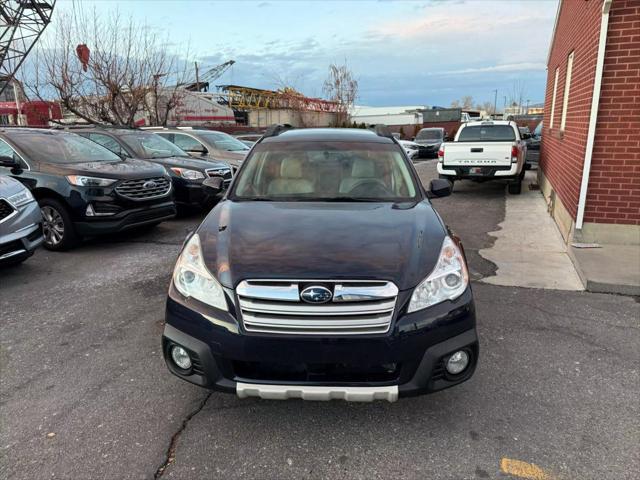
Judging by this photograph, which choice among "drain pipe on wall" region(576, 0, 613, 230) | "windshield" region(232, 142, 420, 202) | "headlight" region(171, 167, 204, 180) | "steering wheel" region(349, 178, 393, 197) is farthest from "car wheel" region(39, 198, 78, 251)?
"drain pipe on wall" region(576, 0, 613, 230)

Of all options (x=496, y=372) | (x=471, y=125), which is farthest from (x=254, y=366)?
(x=471, y=125)

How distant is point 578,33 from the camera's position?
306 inches

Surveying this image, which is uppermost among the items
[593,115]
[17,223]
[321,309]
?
[593,115]

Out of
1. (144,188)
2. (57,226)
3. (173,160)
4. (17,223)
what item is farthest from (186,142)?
(17,223)

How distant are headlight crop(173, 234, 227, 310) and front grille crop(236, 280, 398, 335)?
0.18 metres

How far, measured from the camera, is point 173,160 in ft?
29.3

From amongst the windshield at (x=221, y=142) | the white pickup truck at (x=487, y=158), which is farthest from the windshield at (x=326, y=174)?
the white pickup truck at (x=487, y=158)

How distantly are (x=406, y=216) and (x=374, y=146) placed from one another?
50.4 inches

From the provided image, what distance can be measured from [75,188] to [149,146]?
3145 mm

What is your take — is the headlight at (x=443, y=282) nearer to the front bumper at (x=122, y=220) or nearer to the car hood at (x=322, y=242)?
the car hood at (x=322, y=242)

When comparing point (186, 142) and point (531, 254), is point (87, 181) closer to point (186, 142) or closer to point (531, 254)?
point (186, 142)

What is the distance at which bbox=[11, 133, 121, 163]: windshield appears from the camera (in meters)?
6.68

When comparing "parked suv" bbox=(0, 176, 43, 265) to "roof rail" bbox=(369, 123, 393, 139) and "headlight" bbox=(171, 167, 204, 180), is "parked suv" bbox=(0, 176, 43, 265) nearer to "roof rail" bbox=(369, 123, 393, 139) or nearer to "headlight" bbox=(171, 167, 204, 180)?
"headlight" bbox=(171, 167, 204, 180)

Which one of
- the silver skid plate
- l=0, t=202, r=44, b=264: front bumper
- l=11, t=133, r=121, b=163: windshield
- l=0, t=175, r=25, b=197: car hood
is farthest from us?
l=11, t=133, r=121, b=163: windshield
